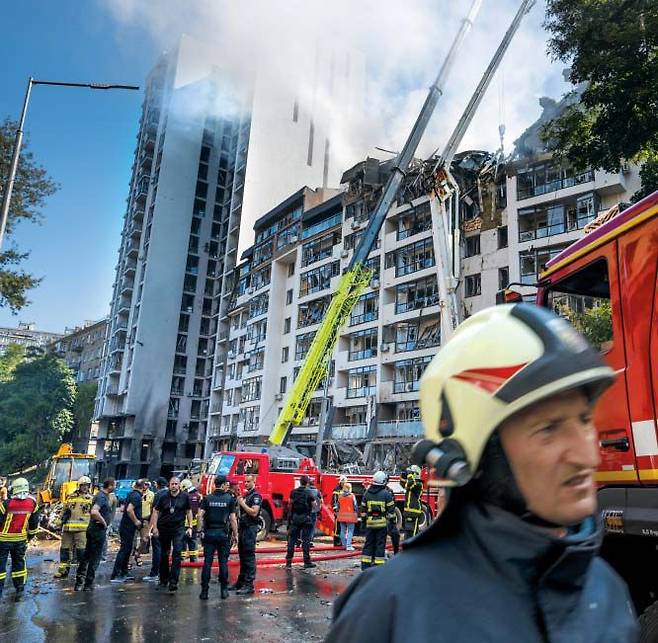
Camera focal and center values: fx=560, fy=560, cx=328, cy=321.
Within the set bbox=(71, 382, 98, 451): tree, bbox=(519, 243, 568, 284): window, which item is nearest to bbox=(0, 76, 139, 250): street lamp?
bbox=(519, 243, 568, 284): window

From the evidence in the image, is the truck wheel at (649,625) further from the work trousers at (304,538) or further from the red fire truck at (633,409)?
the work trousers at (304,538)

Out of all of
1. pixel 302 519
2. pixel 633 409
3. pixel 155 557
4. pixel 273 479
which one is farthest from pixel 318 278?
pixel 633 409

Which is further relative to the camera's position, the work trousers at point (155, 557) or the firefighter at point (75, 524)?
the work trousers at point (155, 557)

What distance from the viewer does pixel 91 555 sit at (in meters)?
9.84

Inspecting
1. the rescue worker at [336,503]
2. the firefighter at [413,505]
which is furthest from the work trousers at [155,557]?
the rescue worker at [336,503]

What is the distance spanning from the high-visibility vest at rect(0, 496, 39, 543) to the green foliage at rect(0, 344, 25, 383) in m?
55.1

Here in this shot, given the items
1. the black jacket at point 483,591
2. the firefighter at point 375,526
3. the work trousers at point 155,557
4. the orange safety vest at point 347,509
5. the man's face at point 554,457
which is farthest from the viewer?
the orange safety vest at point 347,509

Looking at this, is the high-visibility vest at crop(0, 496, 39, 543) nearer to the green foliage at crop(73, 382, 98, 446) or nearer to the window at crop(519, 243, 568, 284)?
the window at crop(519, 243, 568, 284)

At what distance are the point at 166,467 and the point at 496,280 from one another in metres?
40.4

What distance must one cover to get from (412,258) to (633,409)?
1351 inches

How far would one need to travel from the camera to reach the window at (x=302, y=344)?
1743 inches

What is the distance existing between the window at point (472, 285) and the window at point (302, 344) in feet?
46.0

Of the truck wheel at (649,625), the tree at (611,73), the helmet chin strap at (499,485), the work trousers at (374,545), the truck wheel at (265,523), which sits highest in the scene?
the tree at (611,73)

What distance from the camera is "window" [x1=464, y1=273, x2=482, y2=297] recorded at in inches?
1323
